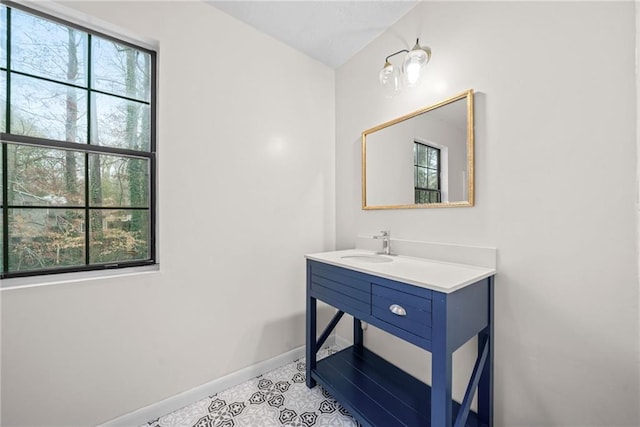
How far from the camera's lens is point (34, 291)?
1.14 m

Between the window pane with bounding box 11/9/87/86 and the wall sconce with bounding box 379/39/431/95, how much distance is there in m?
1.75

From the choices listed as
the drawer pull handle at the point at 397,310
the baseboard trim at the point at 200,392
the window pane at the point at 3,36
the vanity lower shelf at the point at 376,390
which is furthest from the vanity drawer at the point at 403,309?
the window pane at the point at 3,36

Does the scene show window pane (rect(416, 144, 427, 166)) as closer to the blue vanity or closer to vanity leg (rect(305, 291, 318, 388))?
the blue vanity

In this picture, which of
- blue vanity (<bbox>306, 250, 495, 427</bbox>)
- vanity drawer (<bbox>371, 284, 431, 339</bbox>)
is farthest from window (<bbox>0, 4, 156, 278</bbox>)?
vanity drawer (<bbox>371, 284, 431, 339</bbox>)

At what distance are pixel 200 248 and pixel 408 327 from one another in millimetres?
1277

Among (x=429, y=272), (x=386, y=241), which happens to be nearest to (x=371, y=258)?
(x=386, y=241)

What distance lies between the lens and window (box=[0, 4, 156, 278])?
117 cm

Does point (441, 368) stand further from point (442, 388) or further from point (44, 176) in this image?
point (44, 176)

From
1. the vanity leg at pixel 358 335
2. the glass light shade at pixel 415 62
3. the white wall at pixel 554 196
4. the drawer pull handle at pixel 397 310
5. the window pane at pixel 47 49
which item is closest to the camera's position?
the white wall at pixel 554 196

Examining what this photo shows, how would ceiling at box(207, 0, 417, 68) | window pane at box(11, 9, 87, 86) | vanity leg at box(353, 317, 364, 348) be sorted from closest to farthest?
window pane at box(11, 9, 87, 86) → ceiling at box(207, 0, 417, 68) → vanity leg at box(353, 317, 364, 348)

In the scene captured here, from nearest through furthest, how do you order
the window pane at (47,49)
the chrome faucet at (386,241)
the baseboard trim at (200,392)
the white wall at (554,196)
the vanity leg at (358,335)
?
the white wall at (554,196) → the window pane at (47,49) → the baseboard trim at (200,392) → the chrome faucet at (386,241) → the vanity leg at (358,335)

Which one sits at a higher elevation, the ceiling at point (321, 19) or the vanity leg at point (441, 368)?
the ceiling at point (321, 19)

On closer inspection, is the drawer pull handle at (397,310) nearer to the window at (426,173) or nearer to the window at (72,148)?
the window at (426,173)

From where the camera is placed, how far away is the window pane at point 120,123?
1373mm
